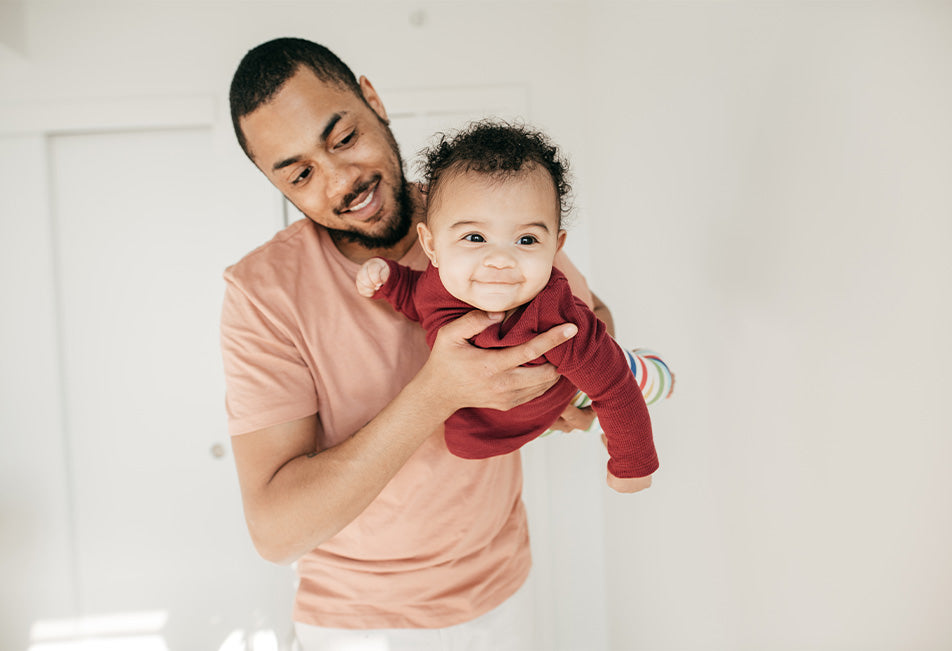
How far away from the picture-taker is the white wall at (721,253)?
0.67 meters

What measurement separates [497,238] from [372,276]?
0.26 meters

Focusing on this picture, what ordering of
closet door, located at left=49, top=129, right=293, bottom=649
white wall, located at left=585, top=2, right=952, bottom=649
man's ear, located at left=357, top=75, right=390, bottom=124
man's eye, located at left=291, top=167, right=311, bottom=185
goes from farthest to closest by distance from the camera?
closet door, located at left=49, top=129, right=293, bottom=649
man's ear, located at left=357, top=75, right=390, bottom=124
man's eye, located at left=291, top=167, right=311, bottom=185
white wall, located at left=585, top=2, right=952, bottom=649

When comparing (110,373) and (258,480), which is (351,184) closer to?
(258,480)

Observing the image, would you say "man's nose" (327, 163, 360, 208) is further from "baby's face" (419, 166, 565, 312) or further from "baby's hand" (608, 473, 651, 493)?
"baby's hand" (608, 473, 651, 493)

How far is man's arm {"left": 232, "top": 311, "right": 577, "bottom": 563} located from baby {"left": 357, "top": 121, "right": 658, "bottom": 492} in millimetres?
42

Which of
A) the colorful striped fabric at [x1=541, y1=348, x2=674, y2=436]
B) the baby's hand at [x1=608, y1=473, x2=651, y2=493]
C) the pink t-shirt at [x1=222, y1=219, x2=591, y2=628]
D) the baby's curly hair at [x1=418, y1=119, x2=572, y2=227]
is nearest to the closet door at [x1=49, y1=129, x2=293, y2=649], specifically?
the pink t-shirt at [x1=222, y1=219, x2=591, y2=628]

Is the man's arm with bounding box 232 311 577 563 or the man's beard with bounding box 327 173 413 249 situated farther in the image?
the man's beard with bounding box 327 173 413 249

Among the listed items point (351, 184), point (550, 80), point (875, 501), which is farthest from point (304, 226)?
point (550, 80)

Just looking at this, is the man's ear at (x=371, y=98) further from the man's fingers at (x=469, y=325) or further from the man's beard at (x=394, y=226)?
the man's fingers at (x=469, y=325)

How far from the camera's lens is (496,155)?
0.90 m

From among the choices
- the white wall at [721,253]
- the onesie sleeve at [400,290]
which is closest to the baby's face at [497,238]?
the onesie sleeve at [400,290]

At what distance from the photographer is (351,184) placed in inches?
43.3

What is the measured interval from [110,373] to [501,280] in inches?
87.8

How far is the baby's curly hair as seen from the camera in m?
0.89
